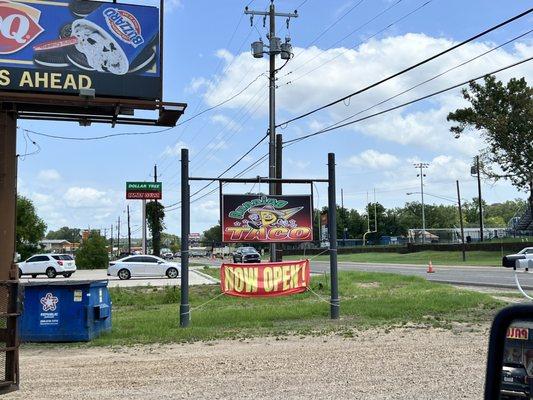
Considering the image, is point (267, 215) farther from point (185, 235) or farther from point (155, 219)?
point (155, 219)

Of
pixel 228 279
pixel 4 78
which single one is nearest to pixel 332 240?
pixel 228 279

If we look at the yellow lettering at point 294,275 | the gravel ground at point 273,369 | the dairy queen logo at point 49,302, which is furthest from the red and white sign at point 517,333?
the yellow lettering at point 294,275

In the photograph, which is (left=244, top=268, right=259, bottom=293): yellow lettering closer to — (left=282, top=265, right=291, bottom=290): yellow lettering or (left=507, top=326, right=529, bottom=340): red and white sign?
(left=282, top=265, right=291, bottom=290): yellow lettering

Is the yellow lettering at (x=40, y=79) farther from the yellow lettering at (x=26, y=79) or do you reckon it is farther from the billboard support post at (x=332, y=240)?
the billboard support post at (x=332, y=240)

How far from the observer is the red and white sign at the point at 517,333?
190 cm

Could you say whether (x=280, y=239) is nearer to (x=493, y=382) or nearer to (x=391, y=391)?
(x=391, y=391)

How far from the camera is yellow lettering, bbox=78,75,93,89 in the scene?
12.5 m

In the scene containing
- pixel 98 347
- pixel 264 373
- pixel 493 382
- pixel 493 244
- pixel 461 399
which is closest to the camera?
pixel 493 382

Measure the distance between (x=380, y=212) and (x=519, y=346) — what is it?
14131 cm

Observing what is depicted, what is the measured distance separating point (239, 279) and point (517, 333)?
1145cm

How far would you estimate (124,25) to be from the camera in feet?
43.8

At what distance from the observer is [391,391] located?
6.82m

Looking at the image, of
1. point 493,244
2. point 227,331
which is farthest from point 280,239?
point 493,244

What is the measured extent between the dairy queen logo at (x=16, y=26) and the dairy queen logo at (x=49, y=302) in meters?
5.19
